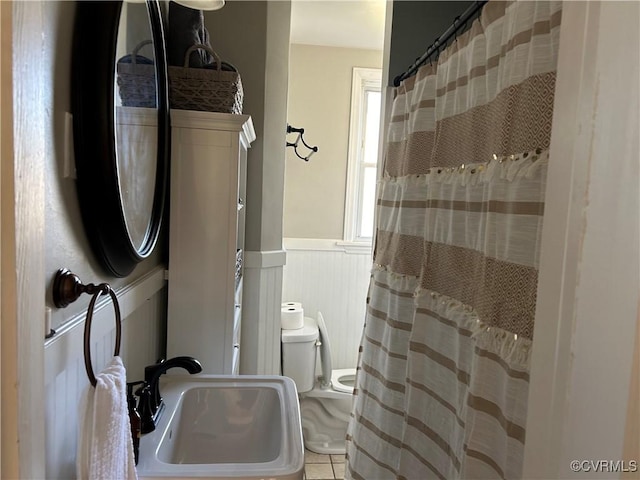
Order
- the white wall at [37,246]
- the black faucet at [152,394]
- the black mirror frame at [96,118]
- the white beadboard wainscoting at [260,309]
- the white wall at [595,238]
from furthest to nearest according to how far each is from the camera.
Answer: the white beadboard wainscoting at [260,309]
the black faucet at [152,394]
the black mirror frame at [96,118]
the white wall at [595,238]
the white wall at [37,246]

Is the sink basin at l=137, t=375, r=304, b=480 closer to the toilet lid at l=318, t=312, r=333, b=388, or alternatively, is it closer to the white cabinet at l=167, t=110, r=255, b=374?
the white cabinet at l=167, t=110, r=255, b=374

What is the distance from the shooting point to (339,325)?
302 cm

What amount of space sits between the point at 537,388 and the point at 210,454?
89 centimetres

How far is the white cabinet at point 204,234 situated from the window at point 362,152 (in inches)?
62.5

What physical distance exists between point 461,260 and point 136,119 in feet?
2.75

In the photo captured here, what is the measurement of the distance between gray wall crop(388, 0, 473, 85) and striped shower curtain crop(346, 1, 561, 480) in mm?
365

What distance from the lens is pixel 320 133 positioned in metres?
2.99

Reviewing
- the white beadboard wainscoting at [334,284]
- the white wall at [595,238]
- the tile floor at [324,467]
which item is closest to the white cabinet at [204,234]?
the white wall at [595,238]

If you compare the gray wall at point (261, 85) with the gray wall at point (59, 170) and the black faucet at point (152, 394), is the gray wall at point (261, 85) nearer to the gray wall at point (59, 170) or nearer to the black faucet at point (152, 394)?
the black faucet at point (152, 394)

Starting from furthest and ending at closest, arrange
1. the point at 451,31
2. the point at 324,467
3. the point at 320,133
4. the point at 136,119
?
1. the point at 320,133
2. the point at 324,467
3. the point at 451,31
4. the point at 136,119

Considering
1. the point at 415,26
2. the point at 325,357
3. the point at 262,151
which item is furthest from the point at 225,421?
the point at 415,26

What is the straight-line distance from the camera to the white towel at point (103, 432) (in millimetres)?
667

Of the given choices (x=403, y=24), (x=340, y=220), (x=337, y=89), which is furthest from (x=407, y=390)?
(x=337, y=89)

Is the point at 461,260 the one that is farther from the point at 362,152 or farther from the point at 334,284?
the point at 362,152
